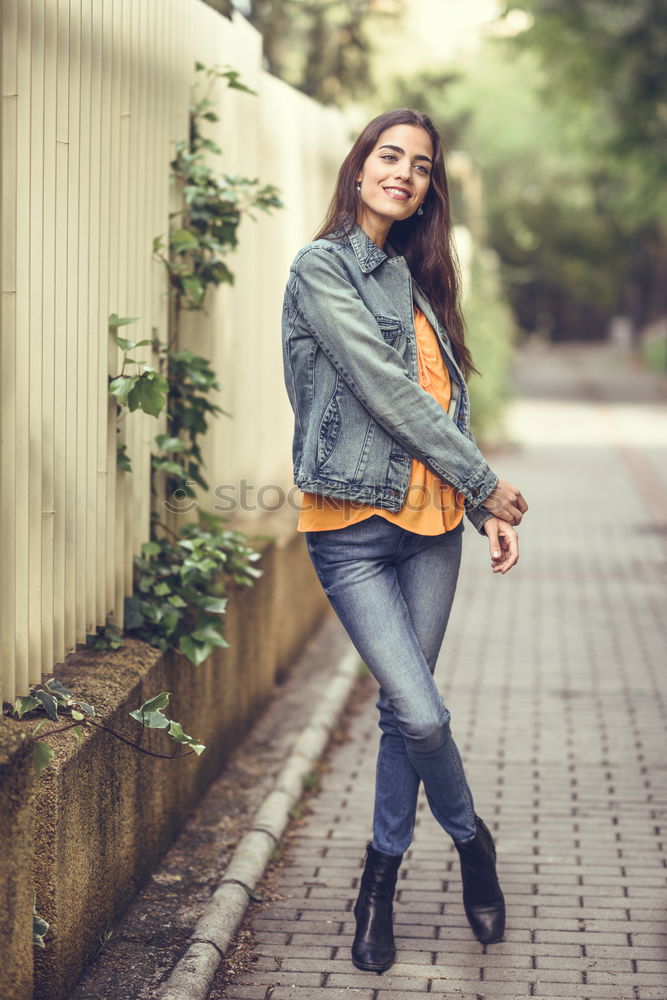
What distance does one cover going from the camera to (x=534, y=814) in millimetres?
4793

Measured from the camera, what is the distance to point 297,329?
332 centimetres

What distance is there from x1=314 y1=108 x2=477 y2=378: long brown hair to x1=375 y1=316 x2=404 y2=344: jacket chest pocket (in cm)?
21

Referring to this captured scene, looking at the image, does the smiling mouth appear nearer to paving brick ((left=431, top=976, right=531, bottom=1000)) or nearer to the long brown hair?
the long brown hair

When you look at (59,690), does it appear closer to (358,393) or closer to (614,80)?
(358,393)

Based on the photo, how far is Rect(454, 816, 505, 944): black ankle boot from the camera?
364 cm

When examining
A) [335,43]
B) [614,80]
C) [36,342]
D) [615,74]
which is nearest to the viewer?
[36,342]

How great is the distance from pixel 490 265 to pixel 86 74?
17.0 metres

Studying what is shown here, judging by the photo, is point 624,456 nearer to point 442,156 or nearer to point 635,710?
point 635,710

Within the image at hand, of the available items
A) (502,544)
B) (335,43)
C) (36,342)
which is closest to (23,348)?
(36,342)

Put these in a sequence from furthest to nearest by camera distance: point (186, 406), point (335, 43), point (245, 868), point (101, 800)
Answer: point (335, 43) < point (186, 406) < point (245, 868) < point (101, 800)

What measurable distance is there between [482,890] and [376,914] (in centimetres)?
31

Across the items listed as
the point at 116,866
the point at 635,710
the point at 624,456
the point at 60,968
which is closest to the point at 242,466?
the point at 635,710

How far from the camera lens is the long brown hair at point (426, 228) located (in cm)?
341

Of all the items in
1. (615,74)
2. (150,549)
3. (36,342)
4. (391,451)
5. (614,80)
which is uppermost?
(615,74)
